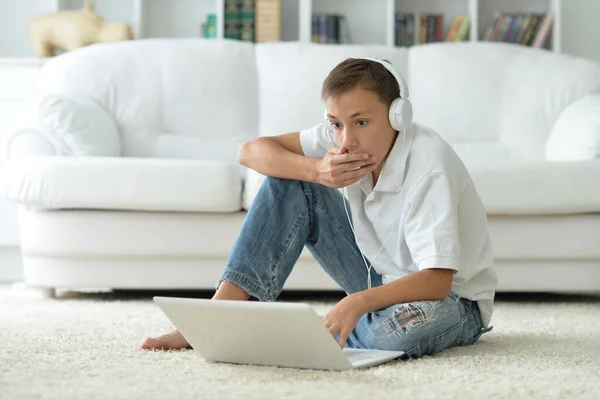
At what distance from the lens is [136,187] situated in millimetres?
2289

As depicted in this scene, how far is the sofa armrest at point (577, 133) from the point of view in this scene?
2561 millimetres

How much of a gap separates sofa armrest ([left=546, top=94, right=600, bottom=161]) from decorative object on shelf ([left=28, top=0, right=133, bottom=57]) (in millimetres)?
1833

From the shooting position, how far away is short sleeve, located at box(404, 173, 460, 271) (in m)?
1.28

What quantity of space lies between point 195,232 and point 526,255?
0.95 metres

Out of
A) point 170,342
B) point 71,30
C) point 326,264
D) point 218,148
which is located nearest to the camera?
point 170,342

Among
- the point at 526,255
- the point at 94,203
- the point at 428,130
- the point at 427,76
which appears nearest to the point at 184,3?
the point at 427,76

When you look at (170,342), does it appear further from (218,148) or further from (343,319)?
(218,148)

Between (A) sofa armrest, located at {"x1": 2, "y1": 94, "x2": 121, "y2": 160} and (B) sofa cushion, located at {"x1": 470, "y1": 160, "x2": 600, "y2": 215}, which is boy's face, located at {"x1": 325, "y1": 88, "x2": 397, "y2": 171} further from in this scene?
(A) sofa armrest, located at {"x1": 2, "y1": 94, "x2": 121, "y2": 160}

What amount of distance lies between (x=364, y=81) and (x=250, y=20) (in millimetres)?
2454

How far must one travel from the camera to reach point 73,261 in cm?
238

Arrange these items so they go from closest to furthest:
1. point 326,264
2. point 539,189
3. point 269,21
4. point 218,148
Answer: point 326,264 → point 539,189 → point 218,148 → point 269,21

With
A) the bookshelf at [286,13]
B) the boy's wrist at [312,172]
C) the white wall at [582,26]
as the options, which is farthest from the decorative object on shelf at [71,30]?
the boy's wrist at [312,172]

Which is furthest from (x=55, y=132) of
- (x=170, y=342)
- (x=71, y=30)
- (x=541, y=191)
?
(x=541, y=191)

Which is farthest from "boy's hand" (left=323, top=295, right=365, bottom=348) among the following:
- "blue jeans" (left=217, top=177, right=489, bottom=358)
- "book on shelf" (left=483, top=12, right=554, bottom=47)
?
"book on shelf" (left=483, top=12, right=554, bottom=47)
